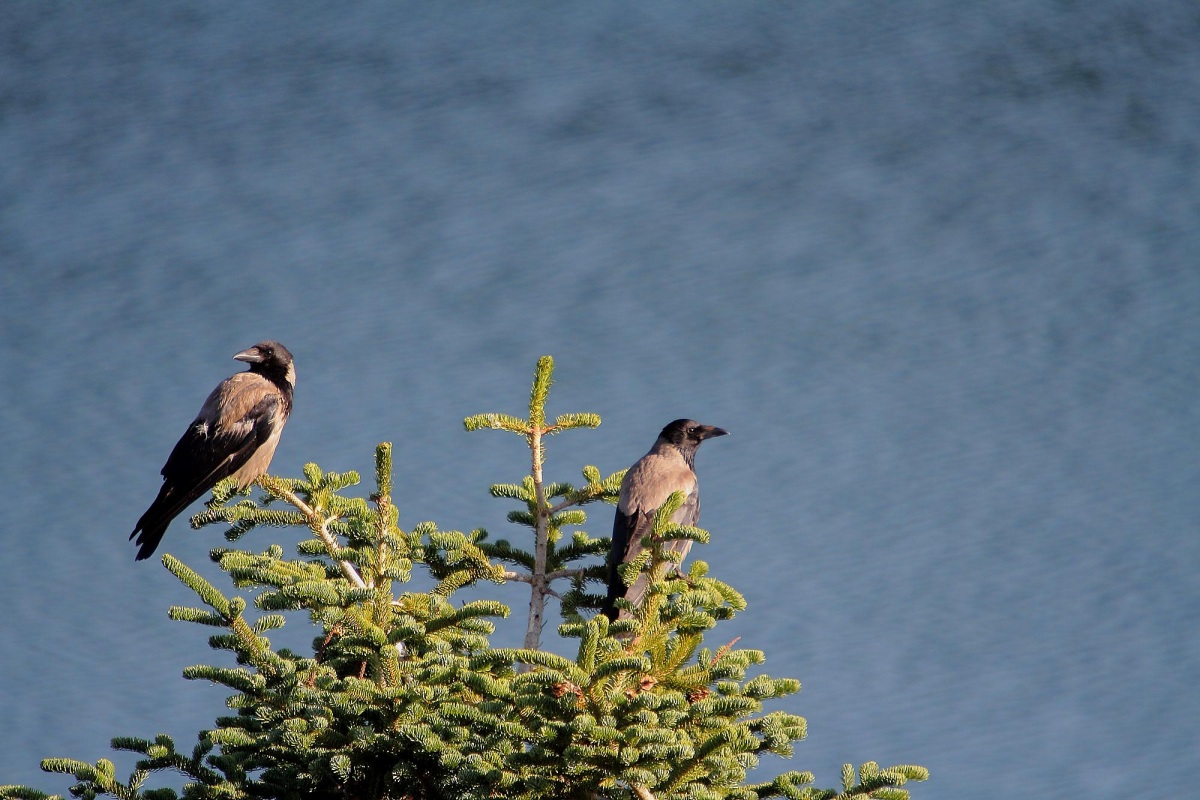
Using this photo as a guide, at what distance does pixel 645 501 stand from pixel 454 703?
1.89 meters

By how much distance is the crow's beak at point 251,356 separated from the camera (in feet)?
26.6

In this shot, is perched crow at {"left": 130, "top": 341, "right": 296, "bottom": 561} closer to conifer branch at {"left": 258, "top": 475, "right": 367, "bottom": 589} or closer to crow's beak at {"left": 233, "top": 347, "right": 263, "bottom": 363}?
crow's beak at {"left": 233, "top": 347, "right": 263, "bottom": 363}

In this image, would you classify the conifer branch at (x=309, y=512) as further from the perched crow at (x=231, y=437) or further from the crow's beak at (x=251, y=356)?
the crow's beak at (x=251, y=356)

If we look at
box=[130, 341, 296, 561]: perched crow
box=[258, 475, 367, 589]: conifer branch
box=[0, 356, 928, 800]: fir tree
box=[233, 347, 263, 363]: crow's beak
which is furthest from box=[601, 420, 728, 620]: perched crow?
box=[233, 347, 263, 363]: crow's beak

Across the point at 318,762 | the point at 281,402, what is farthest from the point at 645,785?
the point at 281,402

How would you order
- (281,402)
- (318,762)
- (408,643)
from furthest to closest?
(281,402), (408,643), (318,762)

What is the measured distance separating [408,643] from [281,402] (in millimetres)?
3547

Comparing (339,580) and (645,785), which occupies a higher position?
(339,580)

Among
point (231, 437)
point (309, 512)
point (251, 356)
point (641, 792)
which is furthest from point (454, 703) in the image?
point (251, 356)

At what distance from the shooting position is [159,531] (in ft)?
22.9

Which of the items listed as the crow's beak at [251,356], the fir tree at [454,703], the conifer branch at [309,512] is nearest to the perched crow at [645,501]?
the fir tree at [454,703]

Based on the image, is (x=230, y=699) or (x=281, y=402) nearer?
(x=230, y=699)

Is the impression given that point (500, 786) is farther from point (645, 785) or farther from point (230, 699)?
point (230, 699)

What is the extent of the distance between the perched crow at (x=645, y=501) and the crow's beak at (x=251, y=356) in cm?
276
